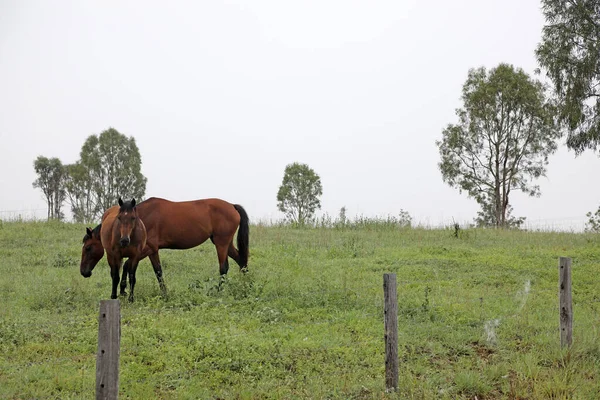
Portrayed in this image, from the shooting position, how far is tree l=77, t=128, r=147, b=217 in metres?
52.8

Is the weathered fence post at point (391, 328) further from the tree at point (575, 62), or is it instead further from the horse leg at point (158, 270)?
the tree at point (575, 62)

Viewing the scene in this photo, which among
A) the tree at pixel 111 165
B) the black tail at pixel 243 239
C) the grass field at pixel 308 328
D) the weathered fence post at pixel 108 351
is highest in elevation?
the tree at pixel 111 165

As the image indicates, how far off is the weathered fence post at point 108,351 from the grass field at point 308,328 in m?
1.87

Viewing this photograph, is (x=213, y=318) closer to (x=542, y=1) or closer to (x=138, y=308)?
(x=138, y=308)

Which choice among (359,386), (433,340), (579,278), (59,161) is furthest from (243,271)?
(59,161)

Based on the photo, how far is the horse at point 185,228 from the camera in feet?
39.7

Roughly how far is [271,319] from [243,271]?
2.77 metres

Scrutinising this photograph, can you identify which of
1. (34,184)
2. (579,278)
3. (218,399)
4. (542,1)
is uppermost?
(542,1)

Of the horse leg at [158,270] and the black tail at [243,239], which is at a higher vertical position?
the black tail at [243,239]

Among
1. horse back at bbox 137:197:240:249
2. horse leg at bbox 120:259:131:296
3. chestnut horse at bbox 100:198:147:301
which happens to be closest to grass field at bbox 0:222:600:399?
horse leg at bbox 120:259:131:296

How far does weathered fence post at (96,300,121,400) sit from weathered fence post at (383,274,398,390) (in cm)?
305

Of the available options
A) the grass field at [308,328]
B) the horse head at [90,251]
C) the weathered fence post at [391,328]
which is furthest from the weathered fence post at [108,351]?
the horse head at [90,251]

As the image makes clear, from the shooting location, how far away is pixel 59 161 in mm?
65062

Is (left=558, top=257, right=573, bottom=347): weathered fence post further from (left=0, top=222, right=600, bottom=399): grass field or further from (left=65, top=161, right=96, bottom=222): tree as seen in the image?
(left=65, top=161, right=96, bottom=222): tree
